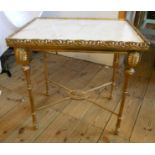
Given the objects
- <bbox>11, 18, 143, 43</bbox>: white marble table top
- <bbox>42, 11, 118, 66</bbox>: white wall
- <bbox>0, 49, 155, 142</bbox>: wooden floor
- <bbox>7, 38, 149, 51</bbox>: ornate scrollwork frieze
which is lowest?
<bbox>0, 49, 155, 142</bbox>: wooden floor

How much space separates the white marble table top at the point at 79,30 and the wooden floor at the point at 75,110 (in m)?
0.57

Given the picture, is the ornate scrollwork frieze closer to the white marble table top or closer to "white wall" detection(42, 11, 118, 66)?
the white marble table top

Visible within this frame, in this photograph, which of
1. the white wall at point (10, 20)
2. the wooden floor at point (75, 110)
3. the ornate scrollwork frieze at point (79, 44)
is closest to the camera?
the ornate scrollwork frieze at point (79, 44)

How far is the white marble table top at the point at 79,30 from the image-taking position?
2.84ft

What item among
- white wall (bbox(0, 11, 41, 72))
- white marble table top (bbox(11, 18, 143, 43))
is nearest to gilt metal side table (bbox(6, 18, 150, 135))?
white marble table top (bbox(11, 18, 143, 43))

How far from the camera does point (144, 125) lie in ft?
4.04

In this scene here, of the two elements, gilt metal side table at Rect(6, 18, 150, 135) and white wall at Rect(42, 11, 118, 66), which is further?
white wall at Rect(42, 11, 118, 66)

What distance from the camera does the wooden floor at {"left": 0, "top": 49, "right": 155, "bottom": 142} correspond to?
1.15m

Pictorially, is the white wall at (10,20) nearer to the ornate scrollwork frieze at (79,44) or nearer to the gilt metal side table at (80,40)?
the gilt metal side table at (80,40)

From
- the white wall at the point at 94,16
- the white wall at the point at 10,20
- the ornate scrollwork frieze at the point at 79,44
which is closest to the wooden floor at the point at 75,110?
the white wall at the point at 94,16

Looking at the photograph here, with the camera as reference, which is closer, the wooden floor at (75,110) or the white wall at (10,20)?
the wooden floor at (75,110)

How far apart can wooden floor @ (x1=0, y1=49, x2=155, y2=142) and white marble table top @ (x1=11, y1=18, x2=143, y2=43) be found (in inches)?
22.3
